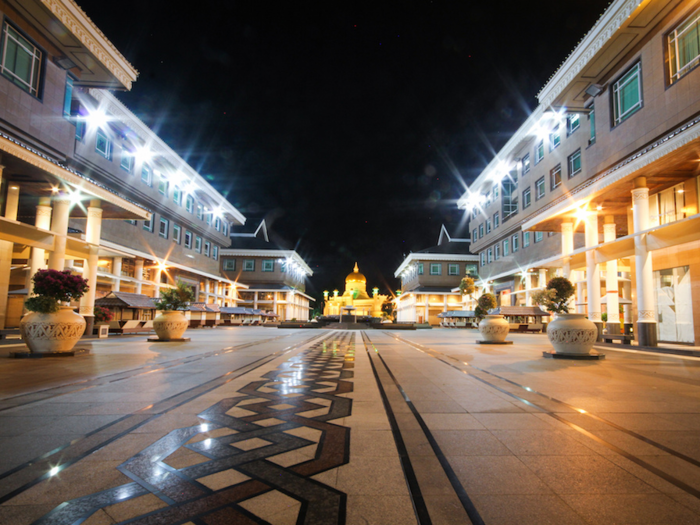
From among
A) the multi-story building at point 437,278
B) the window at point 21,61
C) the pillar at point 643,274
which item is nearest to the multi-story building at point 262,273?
→ the multi-story building at point 437,278

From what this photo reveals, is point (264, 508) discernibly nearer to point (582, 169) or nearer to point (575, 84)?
point (575, 84)

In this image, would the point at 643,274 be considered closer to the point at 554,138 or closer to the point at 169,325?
the point at 554,138

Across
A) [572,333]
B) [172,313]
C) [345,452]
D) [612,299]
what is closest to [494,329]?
[572,333]

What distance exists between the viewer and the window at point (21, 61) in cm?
1753

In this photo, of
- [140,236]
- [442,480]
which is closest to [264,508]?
[442,480]

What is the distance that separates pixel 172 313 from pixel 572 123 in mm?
29869

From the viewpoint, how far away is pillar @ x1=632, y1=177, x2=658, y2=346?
53.8 ft

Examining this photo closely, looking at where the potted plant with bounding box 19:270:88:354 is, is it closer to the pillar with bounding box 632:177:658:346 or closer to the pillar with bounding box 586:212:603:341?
the pillar with bounding box 632:177:658:346

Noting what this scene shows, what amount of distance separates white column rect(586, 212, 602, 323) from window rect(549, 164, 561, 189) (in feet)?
37.3

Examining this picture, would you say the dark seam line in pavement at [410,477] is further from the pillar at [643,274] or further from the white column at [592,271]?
the white column at [592,271]

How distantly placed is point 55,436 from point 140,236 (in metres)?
33.3

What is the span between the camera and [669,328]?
1891cm

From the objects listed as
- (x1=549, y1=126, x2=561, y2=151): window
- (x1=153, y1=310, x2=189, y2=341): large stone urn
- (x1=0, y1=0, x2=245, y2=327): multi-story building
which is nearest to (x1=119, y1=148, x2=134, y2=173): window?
(x1=0, y1=0, x2=245, y2=327): multi-story building

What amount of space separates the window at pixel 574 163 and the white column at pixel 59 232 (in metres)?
31.5
